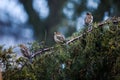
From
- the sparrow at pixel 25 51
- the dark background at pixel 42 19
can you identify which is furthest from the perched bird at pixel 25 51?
the dark background at pixel 42 19

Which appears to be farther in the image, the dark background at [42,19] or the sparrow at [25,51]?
the dark background at [42,19]

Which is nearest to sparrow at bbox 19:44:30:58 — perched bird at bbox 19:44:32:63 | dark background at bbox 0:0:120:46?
perched bird at bbox 19:44:32:63

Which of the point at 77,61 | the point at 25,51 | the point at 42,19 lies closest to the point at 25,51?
the point at 25,51

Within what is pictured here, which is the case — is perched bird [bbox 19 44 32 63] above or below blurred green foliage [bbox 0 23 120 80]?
above

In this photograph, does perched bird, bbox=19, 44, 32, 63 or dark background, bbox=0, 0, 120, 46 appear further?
dark background, bbox=0, 0, 120, 46

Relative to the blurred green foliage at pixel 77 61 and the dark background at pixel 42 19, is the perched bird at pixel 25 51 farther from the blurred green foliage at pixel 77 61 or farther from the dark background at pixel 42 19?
the dark background at pixel 42 19

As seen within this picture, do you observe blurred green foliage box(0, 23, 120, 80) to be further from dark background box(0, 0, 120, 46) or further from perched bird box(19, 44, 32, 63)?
dark background box(0, 0, 120, 46)

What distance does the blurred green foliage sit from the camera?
1.43 m

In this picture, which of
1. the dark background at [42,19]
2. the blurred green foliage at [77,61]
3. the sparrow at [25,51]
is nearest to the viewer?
the blurred green foliage at [77,61]

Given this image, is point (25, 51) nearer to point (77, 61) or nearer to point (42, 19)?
point (77, 61)

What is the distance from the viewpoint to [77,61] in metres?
1.46

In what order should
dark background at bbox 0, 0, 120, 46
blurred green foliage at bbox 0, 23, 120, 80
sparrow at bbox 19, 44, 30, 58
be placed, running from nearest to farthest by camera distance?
blurred green foliage at bbox 0, 23, 120, 80, sparrow at bbox 19, 44, 30, 58, dark background at bbox 0, 0, 120, 46

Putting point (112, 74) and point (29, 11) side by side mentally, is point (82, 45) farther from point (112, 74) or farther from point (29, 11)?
point (29, 11)

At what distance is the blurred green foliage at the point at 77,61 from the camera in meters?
1.43
